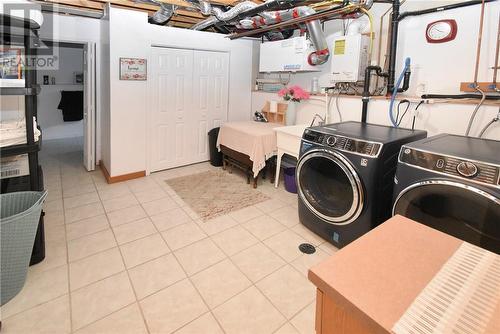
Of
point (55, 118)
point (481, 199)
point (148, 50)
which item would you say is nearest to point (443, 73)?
point (481, 199)

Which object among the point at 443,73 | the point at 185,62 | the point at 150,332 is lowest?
the point at 150,332

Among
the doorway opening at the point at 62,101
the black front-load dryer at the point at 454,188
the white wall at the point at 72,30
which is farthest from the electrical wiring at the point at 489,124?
the doorway opening at the point at 62,101

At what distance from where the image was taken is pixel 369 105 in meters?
3.04

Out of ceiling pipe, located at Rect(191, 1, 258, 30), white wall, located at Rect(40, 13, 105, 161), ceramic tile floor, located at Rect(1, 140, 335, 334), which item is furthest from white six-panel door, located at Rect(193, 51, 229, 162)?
ceramic tile floor, located at Rect(1, 140, 335, 334)

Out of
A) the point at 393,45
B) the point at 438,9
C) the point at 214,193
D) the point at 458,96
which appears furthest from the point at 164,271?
the point at 438,9

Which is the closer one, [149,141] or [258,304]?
[258,304]

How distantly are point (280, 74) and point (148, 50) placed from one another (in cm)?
197

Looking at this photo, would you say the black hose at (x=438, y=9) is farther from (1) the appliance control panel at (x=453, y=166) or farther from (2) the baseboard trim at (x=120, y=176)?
(2) the baseboard trim at (x=120, y=176)

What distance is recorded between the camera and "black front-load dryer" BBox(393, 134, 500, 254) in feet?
4.82

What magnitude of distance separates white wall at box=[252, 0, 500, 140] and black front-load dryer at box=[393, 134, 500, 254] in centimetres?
59

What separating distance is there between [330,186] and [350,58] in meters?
1.56

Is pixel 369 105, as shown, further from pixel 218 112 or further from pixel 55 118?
pixel 55 118

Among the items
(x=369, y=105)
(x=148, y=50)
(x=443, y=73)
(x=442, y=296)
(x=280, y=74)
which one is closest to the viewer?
(x=442, y=296)

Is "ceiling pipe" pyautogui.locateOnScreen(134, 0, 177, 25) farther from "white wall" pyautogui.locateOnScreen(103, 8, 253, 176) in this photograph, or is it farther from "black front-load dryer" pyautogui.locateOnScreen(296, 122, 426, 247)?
"black front-load dryer" pyautogui.locateOnScreen(296, 122, 426, 247)
